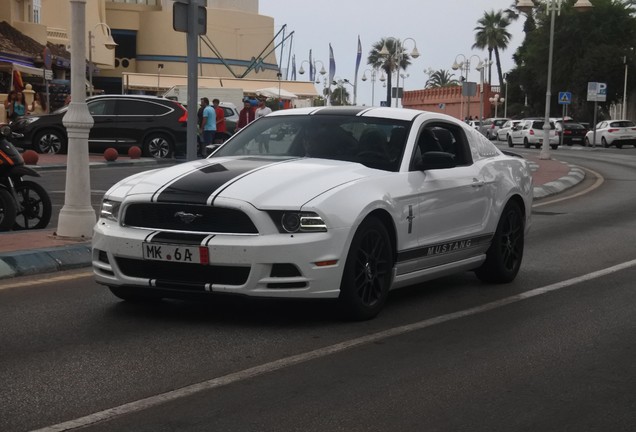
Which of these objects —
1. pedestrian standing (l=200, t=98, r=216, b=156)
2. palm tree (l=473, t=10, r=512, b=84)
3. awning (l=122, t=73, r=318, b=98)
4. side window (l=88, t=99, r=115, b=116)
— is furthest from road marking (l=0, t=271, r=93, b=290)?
palm tree (l=473, t=10, r=512, b=84)

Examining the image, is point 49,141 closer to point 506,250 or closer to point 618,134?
point 506,250

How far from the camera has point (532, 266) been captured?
35.1 feet

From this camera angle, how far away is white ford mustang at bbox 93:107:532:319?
6922mm

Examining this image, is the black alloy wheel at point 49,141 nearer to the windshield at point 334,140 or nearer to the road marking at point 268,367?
the windshield at point 334,140

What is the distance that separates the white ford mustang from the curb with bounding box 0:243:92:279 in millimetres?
1886

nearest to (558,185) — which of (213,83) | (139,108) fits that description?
(139,108)

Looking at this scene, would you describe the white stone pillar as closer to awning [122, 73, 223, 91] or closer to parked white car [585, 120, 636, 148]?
parked white car [585, 120, 636, 148]

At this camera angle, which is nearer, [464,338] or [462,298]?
[464,338]

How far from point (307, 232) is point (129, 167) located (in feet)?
65.3

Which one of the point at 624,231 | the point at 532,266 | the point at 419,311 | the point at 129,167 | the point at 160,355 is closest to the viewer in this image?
the point at 160,355

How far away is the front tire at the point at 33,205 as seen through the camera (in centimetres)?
1251

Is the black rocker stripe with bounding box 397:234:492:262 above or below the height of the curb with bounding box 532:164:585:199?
above

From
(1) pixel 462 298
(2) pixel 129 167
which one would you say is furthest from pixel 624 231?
(2) pixel 129 167

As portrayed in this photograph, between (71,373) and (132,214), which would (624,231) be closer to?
(132,214)
